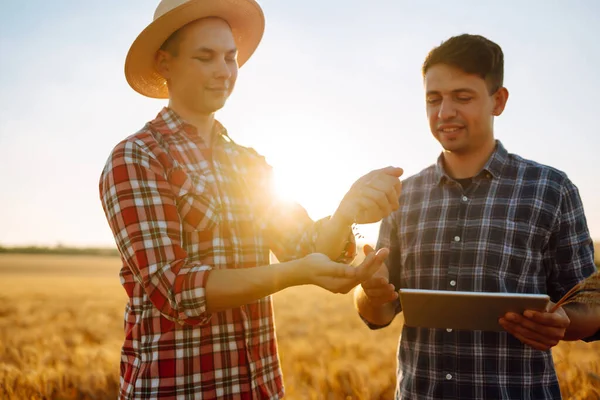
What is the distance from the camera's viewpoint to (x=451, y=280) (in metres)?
3.40

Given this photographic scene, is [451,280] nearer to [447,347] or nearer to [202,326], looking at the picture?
[447,347]

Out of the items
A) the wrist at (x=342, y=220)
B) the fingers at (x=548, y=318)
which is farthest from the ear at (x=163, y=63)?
the fingers at (x=548, y=318)

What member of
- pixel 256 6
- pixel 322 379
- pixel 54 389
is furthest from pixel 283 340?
pixel 256 6

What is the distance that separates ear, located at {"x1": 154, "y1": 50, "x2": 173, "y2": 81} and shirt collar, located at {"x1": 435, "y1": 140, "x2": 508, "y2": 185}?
5.69 ft

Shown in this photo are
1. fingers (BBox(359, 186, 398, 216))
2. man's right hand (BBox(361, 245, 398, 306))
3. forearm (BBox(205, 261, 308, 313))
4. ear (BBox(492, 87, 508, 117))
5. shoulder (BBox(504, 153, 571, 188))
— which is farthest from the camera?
ear (BBox(492, 87, 508, 117))

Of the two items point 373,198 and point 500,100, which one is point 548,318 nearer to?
point 373,198

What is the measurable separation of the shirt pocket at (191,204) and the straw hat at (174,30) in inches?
30.1

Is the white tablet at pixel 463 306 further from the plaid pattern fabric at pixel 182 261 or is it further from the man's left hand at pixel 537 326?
the plaid pattern fabric at pixel 182 261

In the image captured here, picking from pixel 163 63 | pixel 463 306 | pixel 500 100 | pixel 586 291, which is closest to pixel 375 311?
pixel 463 306

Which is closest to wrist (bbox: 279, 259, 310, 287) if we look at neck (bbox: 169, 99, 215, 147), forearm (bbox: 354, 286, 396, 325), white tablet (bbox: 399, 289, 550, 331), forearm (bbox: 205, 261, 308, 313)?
forearm (bbox: 205, 261, 308, 313)

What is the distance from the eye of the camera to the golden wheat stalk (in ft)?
9.28

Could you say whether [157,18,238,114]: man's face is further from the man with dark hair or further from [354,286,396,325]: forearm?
[354,286,396,325]: forearm

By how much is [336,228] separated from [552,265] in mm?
1302

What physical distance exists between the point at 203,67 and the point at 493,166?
1.81 m
